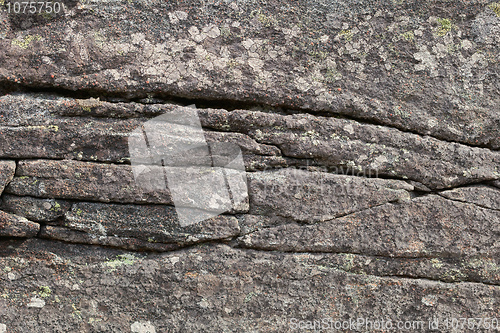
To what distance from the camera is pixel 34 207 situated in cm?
264

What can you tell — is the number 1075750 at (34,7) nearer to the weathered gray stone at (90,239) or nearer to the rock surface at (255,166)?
the rock surface at (255,166)

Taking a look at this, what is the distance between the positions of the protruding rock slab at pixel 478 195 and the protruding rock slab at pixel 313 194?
0.39 m

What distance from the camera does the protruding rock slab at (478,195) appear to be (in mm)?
2852

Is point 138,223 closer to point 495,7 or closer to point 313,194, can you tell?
point 313,194

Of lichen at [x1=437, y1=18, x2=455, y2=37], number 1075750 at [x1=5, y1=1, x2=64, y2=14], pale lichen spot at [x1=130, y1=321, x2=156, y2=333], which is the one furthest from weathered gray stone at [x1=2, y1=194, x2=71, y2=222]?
lichen at [x1=437, y1=18, x2=455, y2=37]

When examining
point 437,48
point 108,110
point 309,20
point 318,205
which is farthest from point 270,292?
point 437,48

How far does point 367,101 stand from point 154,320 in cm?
228

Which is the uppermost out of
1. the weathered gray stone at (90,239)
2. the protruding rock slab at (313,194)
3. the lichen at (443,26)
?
the lichen at (443,26)

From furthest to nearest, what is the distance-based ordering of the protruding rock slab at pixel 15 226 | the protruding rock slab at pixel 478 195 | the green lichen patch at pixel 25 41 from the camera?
the protruding rock slab at pixel 478 195, the green lichen patch at pixel 25 41, the protruding rock slab at pixel 15 226

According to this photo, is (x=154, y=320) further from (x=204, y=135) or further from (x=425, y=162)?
(x=425, y=162)

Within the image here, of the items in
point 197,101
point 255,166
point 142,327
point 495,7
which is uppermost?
point 495,7

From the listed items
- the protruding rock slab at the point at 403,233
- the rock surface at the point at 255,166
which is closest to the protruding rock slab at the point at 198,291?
the rock surface at the point at 255,166

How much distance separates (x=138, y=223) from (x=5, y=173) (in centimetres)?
100

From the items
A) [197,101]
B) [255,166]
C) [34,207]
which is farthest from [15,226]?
[255,166]
